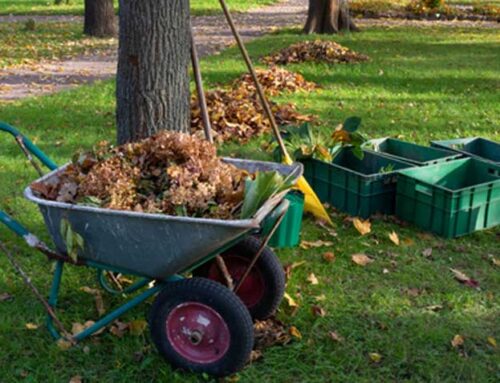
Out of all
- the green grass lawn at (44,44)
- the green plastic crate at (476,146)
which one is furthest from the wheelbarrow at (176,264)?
the green grass lawn at (44,44)

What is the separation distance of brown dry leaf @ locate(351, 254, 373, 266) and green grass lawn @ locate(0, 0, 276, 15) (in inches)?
681

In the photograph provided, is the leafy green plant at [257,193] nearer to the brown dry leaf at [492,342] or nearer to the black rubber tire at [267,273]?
the black rubber tire at [267,273]

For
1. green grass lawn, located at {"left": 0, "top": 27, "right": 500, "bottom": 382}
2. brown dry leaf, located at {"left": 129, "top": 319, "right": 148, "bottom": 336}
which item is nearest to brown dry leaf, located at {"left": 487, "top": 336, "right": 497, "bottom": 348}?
green grass lawn, located at {"left": 0, "top": 27, "right": 500, "bottom": 382}

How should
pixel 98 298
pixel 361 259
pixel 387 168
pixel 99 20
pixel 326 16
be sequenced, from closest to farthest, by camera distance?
pixel 98 298
pixel 361 259
pixel 387 168
pixel 326 16
pixel 99 20

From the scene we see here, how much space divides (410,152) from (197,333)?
3.16m

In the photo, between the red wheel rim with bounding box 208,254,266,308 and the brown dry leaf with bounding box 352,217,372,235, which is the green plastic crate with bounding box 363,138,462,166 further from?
the red wheel rim with bounding box 208,254,266,308

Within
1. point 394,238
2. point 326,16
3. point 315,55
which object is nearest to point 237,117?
point 394,238

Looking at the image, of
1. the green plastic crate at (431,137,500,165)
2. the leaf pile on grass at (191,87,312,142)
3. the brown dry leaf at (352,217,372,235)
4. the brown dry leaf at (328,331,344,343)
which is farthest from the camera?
the leaf pile on grass at (191,87,312,142)

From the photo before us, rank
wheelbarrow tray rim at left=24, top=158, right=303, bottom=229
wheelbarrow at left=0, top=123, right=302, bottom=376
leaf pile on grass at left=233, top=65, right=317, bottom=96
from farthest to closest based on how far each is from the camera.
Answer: leaf pile on grass at left=233, top=65, right=317, bottom=96
wheelbarrow at left=0, top=123, right=302, bottom=376
wheelbarrow tray rim at left=24, top=158, right=303, bottom=229

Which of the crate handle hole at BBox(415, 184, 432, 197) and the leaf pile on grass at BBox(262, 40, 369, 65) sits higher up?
the leaf pile on grass at BBox(262, 40, 369, 65)

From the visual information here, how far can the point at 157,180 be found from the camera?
3549mm

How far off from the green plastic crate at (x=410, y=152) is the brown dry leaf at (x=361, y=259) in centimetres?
109

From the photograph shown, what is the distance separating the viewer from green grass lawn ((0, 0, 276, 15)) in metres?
21.5

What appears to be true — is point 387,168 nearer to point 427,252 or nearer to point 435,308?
point 427,252
